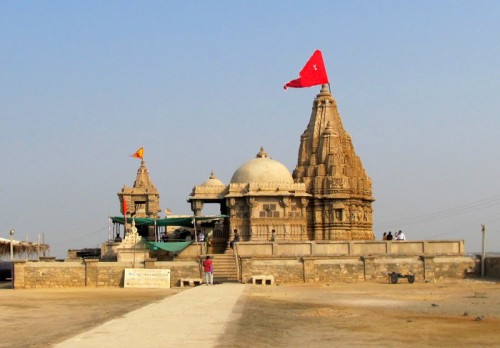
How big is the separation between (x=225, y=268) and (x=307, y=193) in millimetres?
14008

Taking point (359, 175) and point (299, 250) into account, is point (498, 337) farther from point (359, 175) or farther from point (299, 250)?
point (359, 175)

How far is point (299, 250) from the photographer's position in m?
38.8

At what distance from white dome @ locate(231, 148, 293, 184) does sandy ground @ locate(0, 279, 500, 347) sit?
1629cm

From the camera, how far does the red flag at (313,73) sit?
52.2m

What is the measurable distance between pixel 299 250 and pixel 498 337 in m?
22.4

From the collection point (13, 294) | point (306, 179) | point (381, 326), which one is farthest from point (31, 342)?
point (306, 179)

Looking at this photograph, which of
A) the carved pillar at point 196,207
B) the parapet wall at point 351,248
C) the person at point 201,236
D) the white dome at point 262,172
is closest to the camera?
the parapet wall at point 351,248

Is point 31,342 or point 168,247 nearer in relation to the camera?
point 31,342

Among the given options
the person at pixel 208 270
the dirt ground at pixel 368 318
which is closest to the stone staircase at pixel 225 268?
the person at pixel 208 270

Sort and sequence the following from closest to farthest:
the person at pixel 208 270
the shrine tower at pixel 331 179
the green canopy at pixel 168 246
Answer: the person at pixel 208 270 → the green canopy at pixel 168 246 → the shrine tower at pixel 331 179

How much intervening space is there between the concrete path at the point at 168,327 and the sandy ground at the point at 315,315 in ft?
1.61

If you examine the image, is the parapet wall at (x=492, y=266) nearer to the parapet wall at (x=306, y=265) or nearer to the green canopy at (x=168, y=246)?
the parapet wall at (x=306, y=265)

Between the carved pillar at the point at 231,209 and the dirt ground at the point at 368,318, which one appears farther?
the carved pillar at the point at 231,209

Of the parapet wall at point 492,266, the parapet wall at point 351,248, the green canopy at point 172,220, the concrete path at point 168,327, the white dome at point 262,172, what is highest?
the white dome at point 262,172
